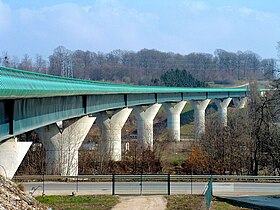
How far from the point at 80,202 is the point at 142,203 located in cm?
247

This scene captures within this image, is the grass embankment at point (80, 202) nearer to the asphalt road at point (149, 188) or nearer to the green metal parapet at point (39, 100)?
the asphalt road at point (149, 188)

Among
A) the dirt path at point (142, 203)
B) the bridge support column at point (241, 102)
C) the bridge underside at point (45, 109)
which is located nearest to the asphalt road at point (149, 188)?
the dirt path at point (142, 203)

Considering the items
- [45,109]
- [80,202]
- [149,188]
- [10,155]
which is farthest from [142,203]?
[45,109]

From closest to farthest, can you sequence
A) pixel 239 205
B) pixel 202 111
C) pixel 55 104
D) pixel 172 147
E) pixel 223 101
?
pixel 239 205 → pixel 55 104 → pixel 172 147 → pixel 202 111 → pixel 223 101

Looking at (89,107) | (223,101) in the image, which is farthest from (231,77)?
(89,107)

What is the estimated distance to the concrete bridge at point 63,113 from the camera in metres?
17.1

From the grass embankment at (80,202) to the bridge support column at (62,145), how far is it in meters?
9.40

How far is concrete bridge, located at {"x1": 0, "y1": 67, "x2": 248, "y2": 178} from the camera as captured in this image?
17.1 meters

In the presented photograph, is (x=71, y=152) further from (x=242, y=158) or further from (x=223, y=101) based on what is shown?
(x=223, y=101)

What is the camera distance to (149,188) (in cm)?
2508

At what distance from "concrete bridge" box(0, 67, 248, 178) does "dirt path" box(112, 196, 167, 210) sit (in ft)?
14.3

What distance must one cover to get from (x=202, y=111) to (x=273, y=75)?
4055cm

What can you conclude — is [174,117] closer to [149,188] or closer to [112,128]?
[112,128]

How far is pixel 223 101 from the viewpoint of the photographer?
294 feet
